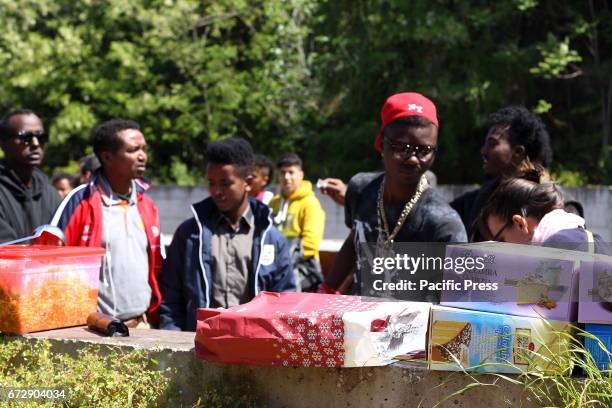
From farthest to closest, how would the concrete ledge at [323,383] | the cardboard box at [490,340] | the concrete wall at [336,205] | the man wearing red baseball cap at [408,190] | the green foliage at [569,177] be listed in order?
the green foliage at [569,177]
the concrete wall at [336,205]
the man wearing red baseball cap at [408,190]
the concrete ledge at [323,383]
the cardboard box at [490,340]

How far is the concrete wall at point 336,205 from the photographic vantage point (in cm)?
1187

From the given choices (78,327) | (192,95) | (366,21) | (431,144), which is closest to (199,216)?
(78,327)

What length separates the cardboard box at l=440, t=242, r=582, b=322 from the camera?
308 cm

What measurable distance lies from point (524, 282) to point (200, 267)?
1.94 meters

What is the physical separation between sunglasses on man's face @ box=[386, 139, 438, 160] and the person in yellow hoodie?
3.65 metres

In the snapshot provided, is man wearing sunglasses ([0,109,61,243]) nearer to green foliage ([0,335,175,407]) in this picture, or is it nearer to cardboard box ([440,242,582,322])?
green foliage ([0,335,175,407])

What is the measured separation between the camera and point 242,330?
3.35 meters

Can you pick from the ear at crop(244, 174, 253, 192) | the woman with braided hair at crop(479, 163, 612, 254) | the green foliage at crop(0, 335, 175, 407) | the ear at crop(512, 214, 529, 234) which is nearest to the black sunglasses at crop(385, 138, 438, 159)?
the woman with braided hair at crop(479, 163, 612, 254)

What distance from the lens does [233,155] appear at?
4.86 metres

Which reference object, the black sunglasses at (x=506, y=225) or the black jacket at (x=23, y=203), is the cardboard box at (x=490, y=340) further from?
the black jacket at (x=23, y=203)

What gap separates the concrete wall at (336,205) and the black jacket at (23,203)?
741 cm

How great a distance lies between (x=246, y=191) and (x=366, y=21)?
405 inches

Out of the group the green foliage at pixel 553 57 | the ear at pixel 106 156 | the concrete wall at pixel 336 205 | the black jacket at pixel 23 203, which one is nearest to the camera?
the ear at pixel 106 156

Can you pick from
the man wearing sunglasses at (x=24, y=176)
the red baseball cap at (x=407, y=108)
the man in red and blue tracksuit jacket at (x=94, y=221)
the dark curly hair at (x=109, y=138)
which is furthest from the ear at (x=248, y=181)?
the man wearing sunglasses at (x=24, y=176)
